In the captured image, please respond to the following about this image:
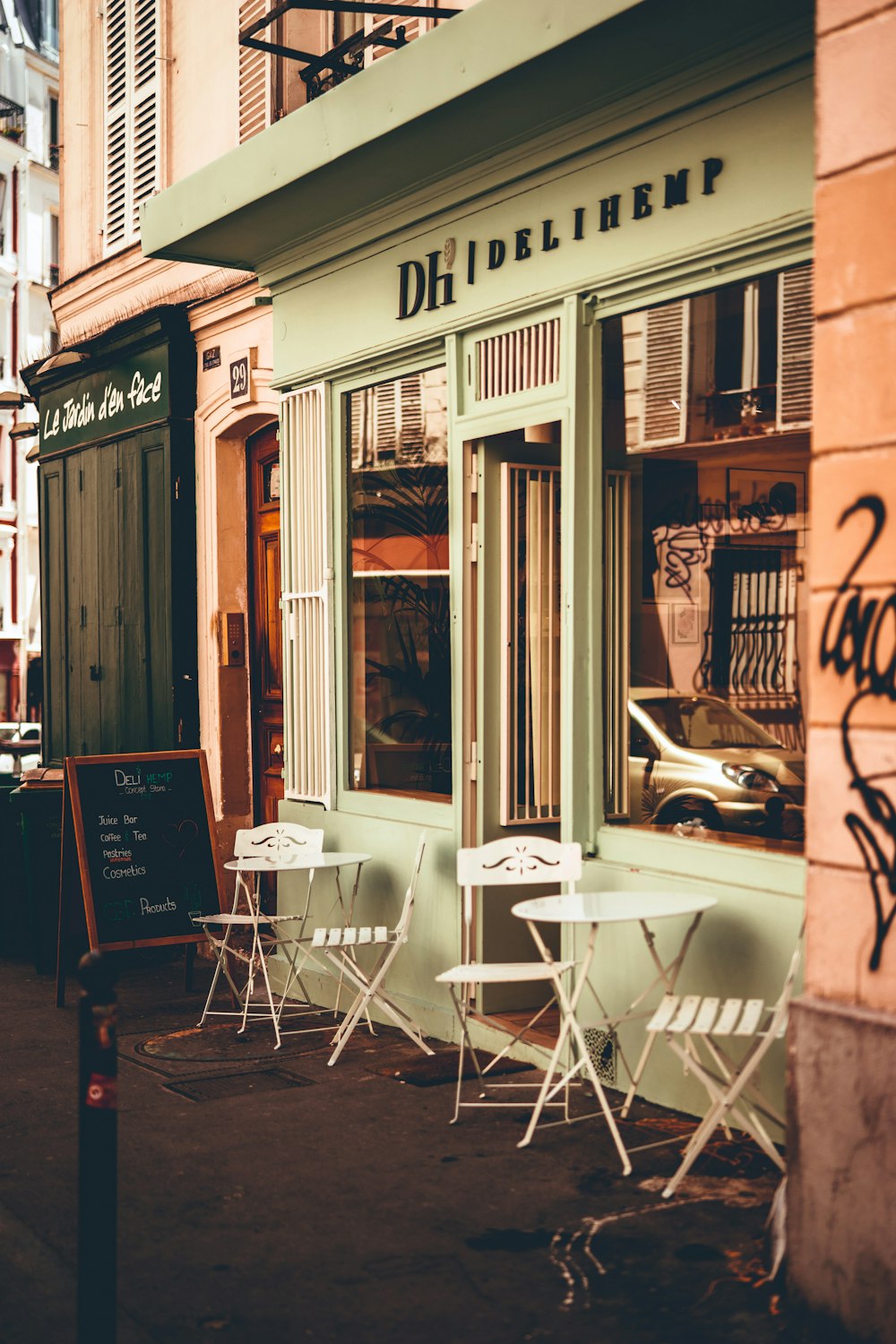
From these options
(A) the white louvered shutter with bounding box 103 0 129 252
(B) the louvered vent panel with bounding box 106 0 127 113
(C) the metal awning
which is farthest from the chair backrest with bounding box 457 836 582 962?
(B) the louvered vent panel with bounding box 106 0 127 113

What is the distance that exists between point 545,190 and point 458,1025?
144 inches

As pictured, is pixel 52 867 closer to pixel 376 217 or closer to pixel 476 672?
pixel 476 672

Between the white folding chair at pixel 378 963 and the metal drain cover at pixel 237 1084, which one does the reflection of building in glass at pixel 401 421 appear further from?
the metal drain cover at pixel 237 1084

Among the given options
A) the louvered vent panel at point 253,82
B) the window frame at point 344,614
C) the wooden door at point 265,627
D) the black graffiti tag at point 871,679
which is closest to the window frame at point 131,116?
the louvered vent panel at point 253,82

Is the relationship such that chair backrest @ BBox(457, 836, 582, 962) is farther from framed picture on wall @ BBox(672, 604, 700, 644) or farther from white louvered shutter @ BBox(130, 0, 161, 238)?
white louvered shutter @ BBox(130, 0, 161, 238)

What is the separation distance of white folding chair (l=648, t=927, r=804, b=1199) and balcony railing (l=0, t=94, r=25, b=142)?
1428 inches

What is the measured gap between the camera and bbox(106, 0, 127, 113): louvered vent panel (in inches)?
471

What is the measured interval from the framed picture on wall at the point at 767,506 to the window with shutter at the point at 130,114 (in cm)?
674

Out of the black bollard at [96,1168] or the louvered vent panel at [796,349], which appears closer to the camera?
the black bollard at [96,1168]

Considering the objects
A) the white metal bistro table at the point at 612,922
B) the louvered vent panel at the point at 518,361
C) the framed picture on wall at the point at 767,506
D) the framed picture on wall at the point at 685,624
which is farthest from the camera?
the louvered vent panel at the point at 518,361

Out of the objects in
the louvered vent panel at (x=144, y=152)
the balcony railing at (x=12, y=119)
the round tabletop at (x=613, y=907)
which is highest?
the balcony railing at (x=12, y=119)

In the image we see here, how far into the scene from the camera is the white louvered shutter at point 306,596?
841 cm

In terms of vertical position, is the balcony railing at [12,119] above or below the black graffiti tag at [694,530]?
above

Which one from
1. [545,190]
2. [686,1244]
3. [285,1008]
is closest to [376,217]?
[545,190]
